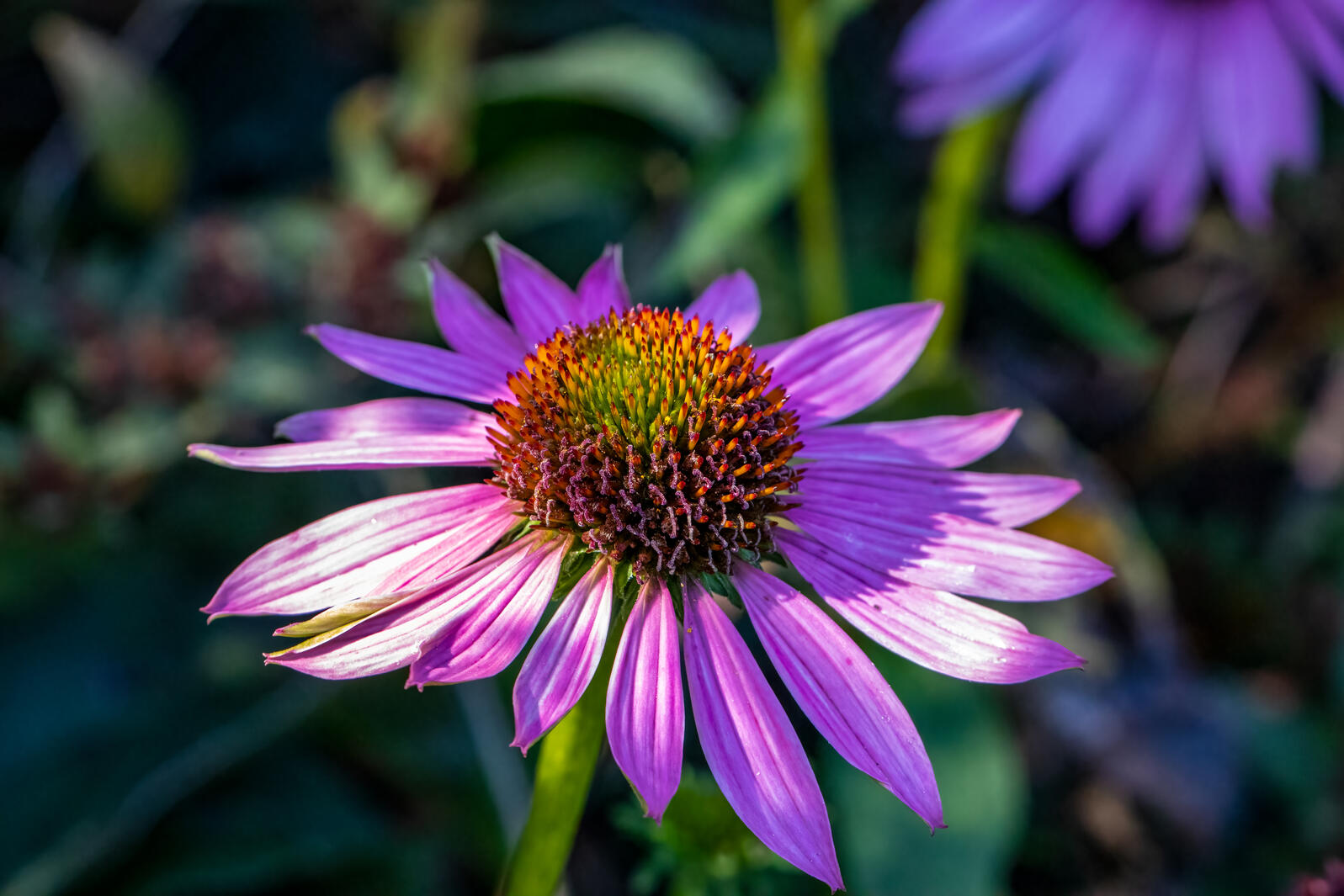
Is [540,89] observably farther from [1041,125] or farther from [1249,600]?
[1249,600]

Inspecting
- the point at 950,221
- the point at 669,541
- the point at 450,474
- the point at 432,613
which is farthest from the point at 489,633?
the point at 950,221

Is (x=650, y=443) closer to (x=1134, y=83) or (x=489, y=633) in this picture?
(x=489, y=633)

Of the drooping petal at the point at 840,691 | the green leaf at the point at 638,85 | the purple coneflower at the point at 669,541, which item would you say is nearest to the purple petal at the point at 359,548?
the purple coneflower at the point at 669,541

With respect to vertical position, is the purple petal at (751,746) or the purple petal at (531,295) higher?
the purple petal at (531,295)

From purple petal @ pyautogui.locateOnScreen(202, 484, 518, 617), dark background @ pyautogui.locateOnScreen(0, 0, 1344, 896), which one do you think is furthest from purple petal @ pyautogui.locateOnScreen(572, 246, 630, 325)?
dark background @ pyautogui.locateOnScreen(0, 0, 1344, 896)

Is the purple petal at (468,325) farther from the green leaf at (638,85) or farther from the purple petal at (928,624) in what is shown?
the green leaf at (638,85)

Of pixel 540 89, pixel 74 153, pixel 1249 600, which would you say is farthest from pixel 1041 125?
pixel 74 153

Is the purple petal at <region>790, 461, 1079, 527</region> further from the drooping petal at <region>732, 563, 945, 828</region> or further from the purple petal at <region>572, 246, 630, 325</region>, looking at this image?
the purple petal at <region>572, 246, 630, 325</region>
